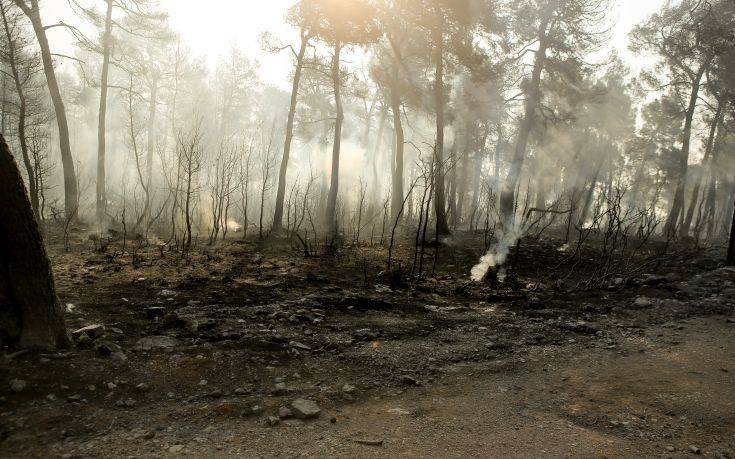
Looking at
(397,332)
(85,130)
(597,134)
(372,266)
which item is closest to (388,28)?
(372,266)

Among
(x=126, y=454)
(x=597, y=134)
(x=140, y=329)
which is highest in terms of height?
(x=597, y=134)

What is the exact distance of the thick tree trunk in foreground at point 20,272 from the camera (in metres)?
3.50

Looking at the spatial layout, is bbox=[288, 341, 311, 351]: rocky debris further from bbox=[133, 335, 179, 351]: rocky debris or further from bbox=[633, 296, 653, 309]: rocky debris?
bbox=[633, 296, 653, 309]: rocky debris

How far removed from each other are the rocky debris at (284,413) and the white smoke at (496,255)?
18.8 feet

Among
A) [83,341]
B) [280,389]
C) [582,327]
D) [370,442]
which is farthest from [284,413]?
[582,327]

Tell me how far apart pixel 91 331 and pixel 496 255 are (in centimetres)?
891

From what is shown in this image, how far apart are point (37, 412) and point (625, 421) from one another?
15.0 feet

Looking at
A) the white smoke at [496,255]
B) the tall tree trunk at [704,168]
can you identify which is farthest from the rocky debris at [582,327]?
the tall tree trunk at [704,168]

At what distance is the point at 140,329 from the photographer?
15.5 feet

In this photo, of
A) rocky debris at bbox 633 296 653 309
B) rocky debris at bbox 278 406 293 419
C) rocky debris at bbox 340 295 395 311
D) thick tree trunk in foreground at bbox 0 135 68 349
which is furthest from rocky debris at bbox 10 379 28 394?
rocky debris at bbox 633 296 653 309

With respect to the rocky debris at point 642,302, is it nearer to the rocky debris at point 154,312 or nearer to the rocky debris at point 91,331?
the rocky debris at point 154,312

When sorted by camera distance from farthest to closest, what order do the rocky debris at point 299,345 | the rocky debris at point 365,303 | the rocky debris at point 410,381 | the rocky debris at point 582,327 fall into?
the rocky debris at point 365,303, the rocky debris at point 582,327, the rocky debris at point 299,345, the rocky debris at point 410,381

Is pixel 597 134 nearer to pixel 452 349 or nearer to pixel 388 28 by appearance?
pixel 388 28

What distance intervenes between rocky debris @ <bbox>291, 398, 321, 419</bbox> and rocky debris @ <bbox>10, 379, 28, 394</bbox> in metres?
2.08
